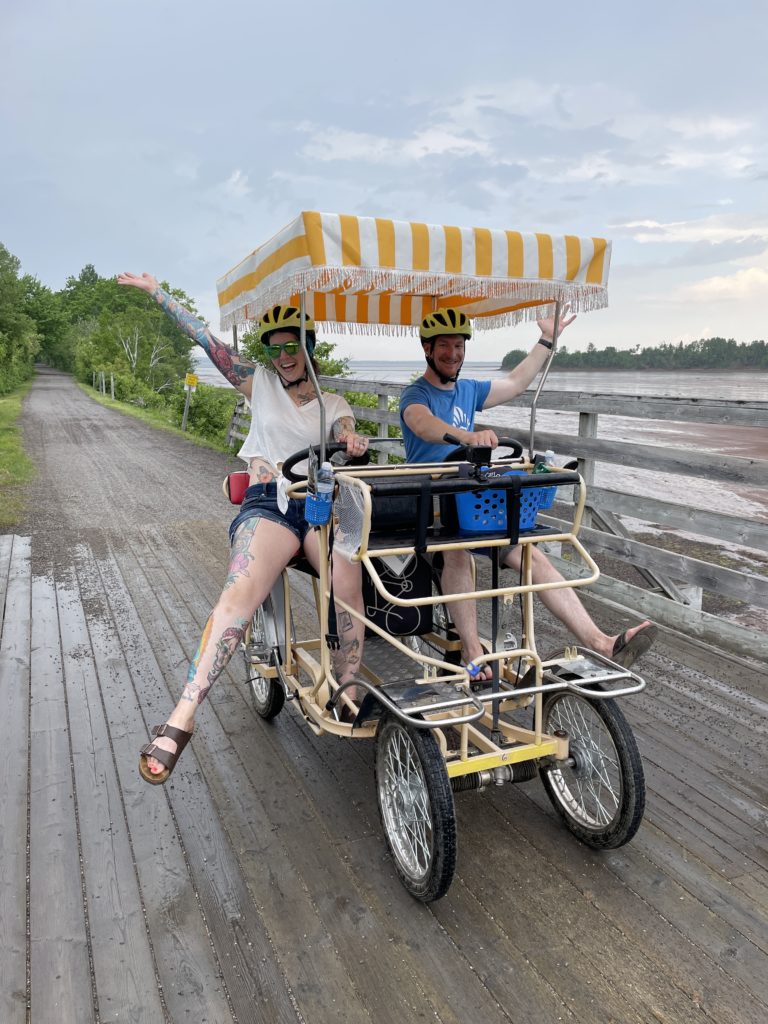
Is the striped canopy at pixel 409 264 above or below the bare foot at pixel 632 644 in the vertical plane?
above

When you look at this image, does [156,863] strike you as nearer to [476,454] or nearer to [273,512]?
[273,512]

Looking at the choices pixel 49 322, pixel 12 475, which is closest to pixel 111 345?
pixel 49 322

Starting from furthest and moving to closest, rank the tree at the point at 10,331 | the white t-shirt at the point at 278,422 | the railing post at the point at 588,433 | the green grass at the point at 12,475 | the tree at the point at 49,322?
the tree at the point at 49,322 < the tree at the point at 10,331 < the green grass at the point at 12,475 < the railing post at the point at 588,433 < the white t-shirt at the point at 278,422

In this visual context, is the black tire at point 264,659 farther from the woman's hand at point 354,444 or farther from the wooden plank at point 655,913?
the wooden plank at point 655,913

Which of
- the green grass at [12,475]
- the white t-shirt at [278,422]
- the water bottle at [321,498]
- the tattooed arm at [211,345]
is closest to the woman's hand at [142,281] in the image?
the tattooed arm at [211,345]

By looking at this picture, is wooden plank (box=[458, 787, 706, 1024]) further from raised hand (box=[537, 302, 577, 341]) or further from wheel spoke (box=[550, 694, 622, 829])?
raised hand (box=[537, 302, 577, 341])

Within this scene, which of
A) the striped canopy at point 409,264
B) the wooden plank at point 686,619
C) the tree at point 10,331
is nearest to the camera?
the striped canopy at point 409,264

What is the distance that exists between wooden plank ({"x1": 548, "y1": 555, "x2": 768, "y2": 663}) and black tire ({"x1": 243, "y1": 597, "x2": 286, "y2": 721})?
98.5 inches

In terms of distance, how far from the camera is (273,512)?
3.13 metres

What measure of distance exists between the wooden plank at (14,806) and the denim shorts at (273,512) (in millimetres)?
1363

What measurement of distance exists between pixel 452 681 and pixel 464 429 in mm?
1325

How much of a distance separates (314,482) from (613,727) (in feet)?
4.34

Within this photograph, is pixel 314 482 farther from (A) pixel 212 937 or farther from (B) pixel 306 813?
(A) pixel 212 937

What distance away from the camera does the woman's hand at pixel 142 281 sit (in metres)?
3.53
